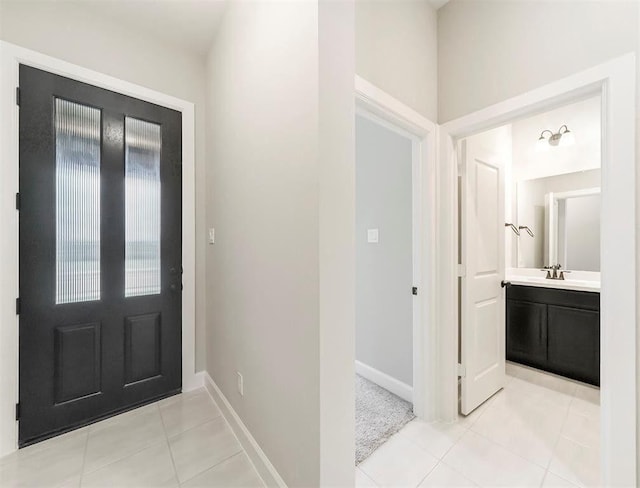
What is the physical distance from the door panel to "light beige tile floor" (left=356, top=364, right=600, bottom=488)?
1751 mm

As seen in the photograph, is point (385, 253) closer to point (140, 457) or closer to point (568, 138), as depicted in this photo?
point (140, 457)

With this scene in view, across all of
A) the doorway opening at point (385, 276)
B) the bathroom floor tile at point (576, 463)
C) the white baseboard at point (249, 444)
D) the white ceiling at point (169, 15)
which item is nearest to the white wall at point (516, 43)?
the doorway opening at point (385, 276)

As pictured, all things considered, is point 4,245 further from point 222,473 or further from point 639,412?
point 639,412

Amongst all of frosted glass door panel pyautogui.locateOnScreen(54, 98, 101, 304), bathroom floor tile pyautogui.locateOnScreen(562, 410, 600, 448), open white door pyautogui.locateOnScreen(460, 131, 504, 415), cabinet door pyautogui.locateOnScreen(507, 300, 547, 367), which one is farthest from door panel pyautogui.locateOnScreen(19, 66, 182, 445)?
cabinet door pyautogui.locateOnScreen(507, 300, 547, 367)

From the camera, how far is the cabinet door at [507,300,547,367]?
262 centimetres

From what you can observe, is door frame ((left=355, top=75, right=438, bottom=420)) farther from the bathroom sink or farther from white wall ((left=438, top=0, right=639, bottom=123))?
the bathroom sink

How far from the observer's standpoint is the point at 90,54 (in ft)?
6.09

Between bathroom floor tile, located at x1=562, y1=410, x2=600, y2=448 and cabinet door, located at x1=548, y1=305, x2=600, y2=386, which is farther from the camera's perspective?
cabinet door, located at x1=548, y1=305, x2=600, y2=386

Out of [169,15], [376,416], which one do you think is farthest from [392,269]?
[169,15]

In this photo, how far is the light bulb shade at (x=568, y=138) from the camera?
8.84 ft

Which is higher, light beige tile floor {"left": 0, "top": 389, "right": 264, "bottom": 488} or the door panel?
the door panel

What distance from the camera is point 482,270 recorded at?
6.91 feet

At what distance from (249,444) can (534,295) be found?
2.79m

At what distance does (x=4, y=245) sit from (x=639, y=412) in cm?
331
